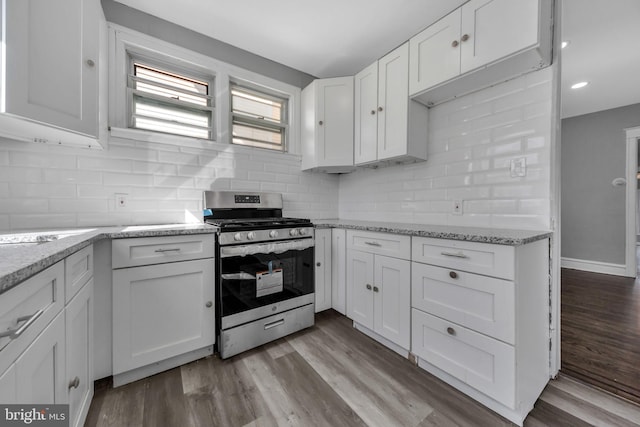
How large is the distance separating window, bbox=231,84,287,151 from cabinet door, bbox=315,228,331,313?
44.4 inches

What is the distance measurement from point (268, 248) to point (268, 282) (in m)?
0.26

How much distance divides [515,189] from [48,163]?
10.1 feet

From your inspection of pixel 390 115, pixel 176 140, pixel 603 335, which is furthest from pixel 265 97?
pixel 603 335

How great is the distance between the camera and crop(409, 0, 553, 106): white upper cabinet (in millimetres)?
1391

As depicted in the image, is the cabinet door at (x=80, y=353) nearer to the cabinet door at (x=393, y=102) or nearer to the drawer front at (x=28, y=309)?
the drawer front at (x=28, y=309)

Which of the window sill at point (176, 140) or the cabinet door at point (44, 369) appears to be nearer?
the cabinet door at point (44, 369)

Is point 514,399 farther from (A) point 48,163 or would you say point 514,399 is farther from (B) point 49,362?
(A) point 48,163

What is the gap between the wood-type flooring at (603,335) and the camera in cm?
152

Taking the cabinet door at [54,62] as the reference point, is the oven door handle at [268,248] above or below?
below

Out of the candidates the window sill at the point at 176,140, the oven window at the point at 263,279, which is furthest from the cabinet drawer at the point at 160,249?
the window sill at the point at 176,140

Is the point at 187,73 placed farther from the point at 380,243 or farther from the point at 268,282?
the point at 380,243

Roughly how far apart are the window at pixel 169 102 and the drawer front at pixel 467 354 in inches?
93.3

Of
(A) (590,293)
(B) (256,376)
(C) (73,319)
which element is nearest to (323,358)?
(B) (256,376)

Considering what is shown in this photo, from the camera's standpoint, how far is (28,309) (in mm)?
683
